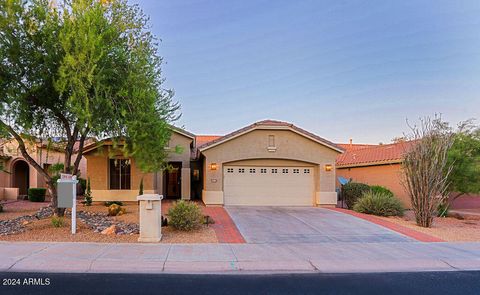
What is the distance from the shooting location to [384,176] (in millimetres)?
22047

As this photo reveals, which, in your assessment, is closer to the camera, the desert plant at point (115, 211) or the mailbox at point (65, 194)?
the mailbox at point (65, 194)

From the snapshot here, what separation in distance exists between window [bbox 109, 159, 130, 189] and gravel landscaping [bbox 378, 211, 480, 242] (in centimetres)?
1279

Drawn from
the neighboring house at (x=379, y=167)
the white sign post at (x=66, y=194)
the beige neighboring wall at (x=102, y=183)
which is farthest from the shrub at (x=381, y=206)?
the white sign post at (x=66, y=194)

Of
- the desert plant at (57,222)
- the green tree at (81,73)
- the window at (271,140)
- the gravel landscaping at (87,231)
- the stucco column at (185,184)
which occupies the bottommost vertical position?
the gravel landscaping at (87,231)

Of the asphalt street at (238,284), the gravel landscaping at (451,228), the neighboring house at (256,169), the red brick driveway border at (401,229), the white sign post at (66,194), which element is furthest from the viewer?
the neighboring house at (256,169)

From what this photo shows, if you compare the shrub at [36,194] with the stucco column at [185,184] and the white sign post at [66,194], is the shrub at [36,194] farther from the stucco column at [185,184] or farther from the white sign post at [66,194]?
the white sign post at [66,194]

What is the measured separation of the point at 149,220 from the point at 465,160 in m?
14.3

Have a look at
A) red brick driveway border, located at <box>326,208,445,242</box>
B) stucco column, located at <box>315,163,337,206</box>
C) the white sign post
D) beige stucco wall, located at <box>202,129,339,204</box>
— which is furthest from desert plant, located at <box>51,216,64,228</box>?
stucco column, located at <box>315,163,337,206</box>

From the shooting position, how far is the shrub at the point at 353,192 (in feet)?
59.4

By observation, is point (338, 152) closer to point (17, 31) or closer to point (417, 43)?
point (417, 43)

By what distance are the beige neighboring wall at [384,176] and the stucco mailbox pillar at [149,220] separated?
13.9m

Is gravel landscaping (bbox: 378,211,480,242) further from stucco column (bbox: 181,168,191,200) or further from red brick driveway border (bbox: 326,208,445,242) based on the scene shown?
stucco column (bbox: 181,168,191,200)

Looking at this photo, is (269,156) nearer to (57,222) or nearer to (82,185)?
(57,222)

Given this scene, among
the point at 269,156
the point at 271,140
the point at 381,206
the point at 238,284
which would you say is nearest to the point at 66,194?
the point at 238,284
